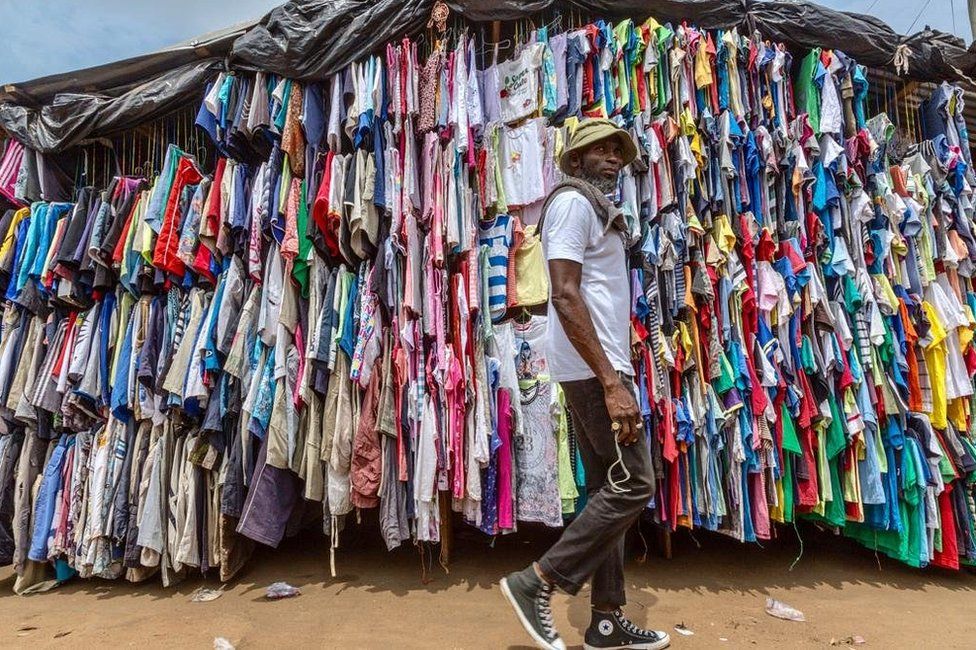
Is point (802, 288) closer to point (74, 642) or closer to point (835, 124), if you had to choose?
point (835, 124)

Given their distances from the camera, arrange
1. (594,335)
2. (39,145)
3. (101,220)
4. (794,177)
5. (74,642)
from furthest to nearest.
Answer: (39,145)
(101,220)
(794,177)
(74,642)
(594,335)

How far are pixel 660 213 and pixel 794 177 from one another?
0.86 m

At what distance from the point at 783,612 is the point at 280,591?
2.47m

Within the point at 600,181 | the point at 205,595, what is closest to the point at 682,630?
the point at 600,181

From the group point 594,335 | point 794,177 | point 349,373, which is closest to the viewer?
point 594,335

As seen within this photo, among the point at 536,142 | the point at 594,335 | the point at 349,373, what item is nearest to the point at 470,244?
the point at 536,142

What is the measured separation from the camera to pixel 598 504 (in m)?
2.08

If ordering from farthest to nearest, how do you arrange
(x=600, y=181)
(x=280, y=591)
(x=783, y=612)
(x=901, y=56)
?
1. (x=901, y=56)
2. (x=280, y=591)
3. (x=783, y=612)
4. (x=600, y=181)

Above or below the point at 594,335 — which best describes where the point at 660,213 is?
above

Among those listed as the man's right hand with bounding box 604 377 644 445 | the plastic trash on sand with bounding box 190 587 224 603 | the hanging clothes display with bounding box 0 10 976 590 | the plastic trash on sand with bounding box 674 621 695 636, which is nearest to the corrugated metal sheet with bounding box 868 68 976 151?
the hanging clothes display with bounding box 0 10 976 590

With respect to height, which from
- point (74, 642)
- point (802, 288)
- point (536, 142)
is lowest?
point (74, 642)

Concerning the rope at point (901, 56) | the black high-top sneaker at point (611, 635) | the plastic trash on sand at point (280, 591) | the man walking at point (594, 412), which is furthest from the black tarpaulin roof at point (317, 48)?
the black high-top sneaker at point (611, 635)

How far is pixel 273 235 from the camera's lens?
3.49 metres

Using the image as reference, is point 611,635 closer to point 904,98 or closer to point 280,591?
point 280,591
